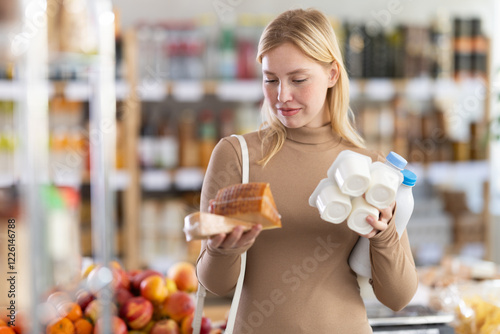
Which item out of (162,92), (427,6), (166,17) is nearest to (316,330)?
(162,92)

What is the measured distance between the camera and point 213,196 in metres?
1.13

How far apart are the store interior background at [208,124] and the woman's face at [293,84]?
2.09 meters

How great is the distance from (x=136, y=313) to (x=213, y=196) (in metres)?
0.54

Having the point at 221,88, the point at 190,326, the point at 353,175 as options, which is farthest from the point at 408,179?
the point at 221,88

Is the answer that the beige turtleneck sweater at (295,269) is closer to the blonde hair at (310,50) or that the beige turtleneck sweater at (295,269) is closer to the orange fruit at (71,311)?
the blonde hair at (310,50)

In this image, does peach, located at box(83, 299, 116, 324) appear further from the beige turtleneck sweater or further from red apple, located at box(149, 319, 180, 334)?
the beige turtleneck sweater

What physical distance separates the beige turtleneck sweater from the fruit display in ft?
1.35

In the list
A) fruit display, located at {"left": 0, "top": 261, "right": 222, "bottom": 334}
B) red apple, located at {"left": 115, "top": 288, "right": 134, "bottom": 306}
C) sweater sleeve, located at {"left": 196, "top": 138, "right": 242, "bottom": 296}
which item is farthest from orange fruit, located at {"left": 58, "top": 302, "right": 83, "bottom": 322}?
sweater sleeve, located at {"left": 196, "top": 138, "right": 242, "bottom": 296}

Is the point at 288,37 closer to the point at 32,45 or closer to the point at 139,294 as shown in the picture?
the point at 32,45

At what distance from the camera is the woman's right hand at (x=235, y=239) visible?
0.98 meters

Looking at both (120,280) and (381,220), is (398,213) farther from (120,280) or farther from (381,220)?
(120,280)

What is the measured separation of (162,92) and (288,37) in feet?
7.35

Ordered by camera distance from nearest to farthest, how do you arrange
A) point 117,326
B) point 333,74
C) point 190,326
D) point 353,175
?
point 353,175 < point 333,74 < point 117,326 < point 190,326

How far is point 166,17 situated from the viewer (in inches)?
146
